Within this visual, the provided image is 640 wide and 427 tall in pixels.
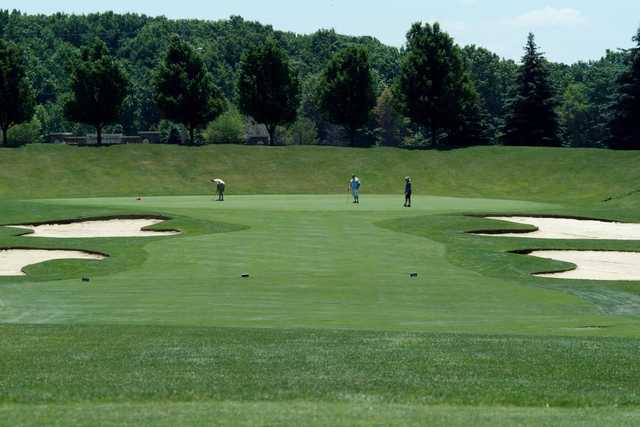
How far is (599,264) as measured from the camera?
39.7 m

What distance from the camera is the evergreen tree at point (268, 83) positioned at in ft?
373

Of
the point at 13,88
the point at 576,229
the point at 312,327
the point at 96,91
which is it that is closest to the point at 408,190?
the point at 576,229

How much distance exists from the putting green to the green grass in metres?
0.12

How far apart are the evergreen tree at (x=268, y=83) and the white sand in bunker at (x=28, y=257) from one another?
73331mm

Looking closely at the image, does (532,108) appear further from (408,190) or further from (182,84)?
(408,190)

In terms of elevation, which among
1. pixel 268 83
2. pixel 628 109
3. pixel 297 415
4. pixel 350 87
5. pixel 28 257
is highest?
pixel 268 83

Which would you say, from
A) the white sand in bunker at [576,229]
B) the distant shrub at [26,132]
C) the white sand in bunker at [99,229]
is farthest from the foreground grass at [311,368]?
the distant shrub at [26,132]

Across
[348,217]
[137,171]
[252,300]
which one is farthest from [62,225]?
[137,171]

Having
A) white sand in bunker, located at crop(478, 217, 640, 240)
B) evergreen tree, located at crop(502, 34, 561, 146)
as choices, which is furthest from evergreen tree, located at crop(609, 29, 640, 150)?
white sand in bunker, located at crop(478, 217, 640, 240)

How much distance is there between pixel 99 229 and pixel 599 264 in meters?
24.9

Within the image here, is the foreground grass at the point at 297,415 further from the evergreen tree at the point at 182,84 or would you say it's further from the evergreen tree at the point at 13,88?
the evergreen tree at the point at 182,84

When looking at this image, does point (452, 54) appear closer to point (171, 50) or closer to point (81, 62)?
point (171, 50)

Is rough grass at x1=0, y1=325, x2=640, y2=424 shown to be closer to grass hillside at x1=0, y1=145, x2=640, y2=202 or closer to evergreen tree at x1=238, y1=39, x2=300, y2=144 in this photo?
grass hillside at x1=0, y1=145, x2=640, y2=202

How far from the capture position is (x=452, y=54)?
115 m
